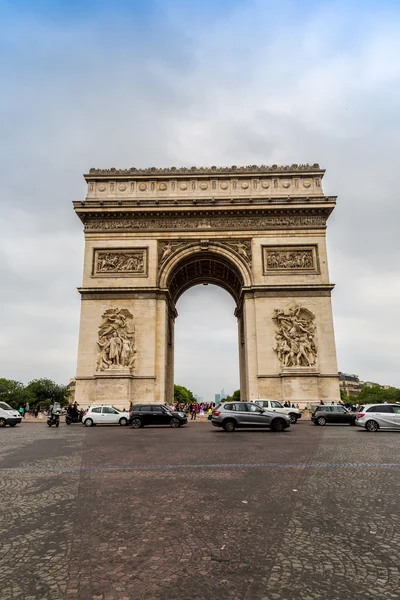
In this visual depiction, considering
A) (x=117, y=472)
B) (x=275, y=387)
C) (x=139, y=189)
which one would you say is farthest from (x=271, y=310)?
(x=117, y=472)

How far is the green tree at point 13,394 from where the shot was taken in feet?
267

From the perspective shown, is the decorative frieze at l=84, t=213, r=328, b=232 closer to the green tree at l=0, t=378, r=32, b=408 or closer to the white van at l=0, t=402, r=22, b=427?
the white van at l=0, t=402, r=22, b=427

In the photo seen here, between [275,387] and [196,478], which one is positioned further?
[275,387]

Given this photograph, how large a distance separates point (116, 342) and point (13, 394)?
67.5 metres

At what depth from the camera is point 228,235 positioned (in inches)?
1158

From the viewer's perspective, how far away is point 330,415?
21.8m

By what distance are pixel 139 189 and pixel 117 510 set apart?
90.5 ft

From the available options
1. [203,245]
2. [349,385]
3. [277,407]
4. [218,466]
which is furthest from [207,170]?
[349,385]

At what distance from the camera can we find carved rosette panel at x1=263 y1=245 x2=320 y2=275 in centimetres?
2861

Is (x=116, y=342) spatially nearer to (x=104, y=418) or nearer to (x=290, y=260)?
(x=104, y=418)

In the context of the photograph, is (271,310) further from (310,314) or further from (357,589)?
(357,589)

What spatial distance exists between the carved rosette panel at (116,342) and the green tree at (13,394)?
61251 millimetres

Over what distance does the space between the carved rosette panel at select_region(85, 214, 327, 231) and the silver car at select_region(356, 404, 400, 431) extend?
49.4 ft

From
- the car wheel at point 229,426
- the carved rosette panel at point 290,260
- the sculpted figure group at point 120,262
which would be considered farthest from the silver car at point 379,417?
the sculpted figure group at point 120,262
